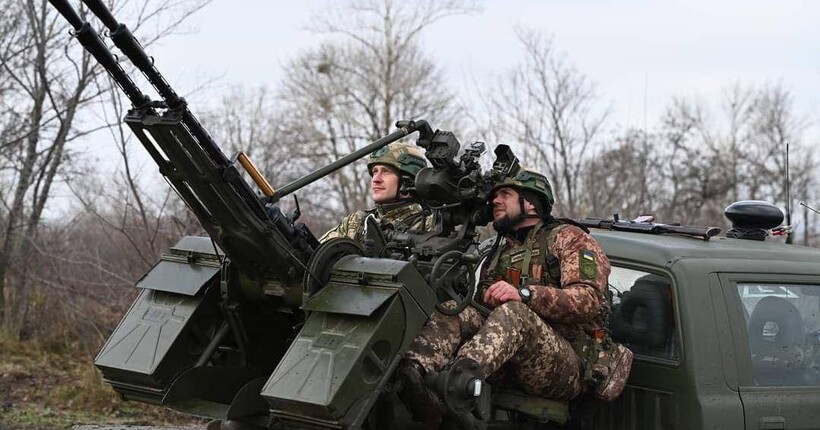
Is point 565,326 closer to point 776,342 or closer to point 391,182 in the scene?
point 776,342

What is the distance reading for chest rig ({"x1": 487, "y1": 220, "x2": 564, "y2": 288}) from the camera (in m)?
5.12

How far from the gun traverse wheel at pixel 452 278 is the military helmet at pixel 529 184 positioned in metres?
0.61

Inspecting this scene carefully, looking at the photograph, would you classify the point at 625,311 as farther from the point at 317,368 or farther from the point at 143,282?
the point at 143,282

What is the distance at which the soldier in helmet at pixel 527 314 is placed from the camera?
448 centimetres

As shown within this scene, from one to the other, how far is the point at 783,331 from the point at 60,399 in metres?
6.84

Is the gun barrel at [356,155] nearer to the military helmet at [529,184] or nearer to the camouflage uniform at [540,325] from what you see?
the military helmet at [529,184]

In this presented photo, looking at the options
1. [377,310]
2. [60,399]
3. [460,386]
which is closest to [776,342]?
[460,386]

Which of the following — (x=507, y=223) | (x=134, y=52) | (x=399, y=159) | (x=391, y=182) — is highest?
(x=134, y=52)

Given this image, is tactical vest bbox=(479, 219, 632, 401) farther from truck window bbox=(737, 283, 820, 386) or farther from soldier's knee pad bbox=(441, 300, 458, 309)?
truck window bbox=(737, 283, 820, 386)

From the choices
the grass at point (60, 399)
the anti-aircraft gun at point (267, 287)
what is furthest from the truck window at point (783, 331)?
the grass at point (60, 399)

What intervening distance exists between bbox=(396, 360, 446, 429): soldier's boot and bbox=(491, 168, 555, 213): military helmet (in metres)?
1.20

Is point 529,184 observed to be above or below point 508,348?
above

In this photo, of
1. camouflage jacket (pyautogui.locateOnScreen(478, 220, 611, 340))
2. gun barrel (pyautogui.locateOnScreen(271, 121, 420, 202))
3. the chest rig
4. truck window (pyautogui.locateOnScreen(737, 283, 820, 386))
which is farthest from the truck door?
gun barrel (pyautogui.locateOnScreen(271, 121, 420, 202))

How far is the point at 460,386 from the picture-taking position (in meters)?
4.28
